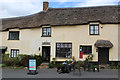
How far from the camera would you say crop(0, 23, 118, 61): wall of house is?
19.4m

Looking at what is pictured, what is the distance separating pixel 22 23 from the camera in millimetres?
23188

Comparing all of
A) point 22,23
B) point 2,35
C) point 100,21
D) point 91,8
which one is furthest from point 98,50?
point 2,35

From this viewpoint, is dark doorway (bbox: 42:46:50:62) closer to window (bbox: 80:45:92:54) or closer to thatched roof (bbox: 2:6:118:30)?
thatched roof (bbox: 2:6:118:30)

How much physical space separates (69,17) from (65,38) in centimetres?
Result: 299

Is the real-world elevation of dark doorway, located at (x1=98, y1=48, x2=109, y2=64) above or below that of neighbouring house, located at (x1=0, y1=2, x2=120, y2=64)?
below

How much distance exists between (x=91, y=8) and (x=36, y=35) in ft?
27.7

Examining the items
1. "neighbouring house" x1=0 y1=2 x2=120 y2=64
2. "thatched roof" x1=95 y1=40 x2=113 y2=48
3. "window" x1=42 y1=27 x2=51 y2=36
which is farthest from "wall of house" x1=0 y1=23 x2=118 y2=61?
"thatched roof" x1=95 y1=40 x2=113 y2=48

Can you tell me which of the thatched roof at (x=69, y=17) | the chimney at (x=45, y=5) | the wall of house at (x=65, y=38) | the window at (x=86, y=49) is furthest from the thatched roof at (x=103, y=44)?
the chimney at (x=45, y=5)

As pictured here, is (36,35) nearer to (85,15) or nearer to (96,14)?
(85,15)

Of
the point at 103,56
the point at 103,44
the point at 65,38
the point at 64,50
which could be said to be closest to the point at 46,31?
the point at 65,38

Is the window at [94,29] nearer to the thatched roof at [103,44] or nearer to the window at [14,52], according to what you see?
the thatched roof at [103,44]

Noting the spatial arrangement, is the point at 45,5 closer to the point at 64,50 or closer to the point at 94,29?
the point at 64,50

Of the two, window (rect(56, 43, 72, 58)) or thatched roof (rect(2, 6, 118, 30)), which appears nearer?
thatched roof (rect(2, 6, 118, 30))

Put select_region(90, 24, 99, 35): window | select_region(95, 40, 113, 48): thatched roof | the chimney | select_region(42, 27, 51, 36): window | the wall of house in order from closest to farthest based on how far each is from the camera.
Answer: select_region(95, 40, 113, 48): thatched roof
the wall of house
select_region(90, 24, 99, 35): window
select_region(42, 27, 51, 36): window
the chimney
